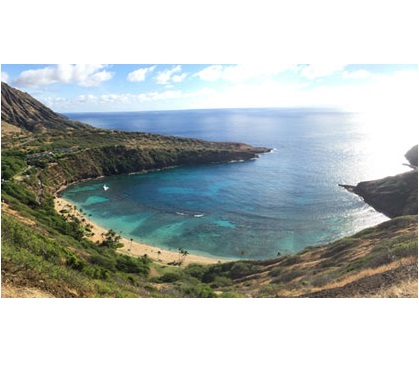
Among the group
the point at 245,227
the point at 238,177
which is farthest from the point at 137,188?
the point at 245,227

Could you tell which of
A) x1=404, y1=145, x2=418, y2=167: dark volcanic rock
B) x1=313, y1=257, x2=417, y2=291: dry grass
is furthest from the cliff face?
x1=404, y1=145, x2=418, y2=167: dark volcanic rock

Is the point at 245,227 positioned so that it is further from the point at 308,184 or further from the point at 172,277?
the point at 308,184

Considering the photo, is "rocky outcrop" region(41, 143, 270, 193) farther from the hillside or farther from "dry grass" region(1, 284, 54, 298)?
"dry grass" region(1, 284, 54, 298)

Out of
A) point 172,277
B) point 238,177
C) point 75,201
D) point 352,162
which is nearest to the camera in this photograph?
point 172,277

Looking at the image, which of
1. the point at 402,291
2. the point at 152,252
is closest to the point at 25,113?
the point at 152,252

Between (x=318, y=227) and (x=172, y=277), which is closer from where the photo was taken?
(x=172, y=277)

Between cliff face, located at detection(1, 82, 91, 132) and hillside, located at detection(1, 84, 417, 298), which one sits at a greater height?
cliff face, located at detection(1, 82, 91, 132)

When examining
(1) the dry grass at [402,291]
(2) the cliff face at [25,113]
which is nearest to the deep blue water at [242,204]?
(1) the dry grass at [402,291]
